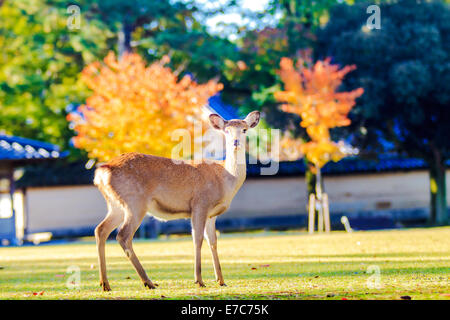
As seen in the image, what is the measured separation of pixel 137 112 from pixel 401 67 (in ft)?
34.1

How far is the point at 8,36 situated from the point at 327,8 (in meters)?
15.2

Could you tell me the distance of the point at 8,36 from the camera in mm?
34719

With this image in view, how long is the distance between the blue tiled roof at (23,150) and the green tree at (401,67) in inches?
466

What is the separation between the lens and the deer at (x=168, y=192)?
943cm

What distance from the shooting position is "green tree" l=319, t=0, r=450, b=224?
28.1 metres

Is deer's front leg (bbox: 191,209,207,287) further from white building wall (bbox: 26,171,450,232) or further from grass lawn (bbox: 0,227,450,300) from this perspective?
white building wall (bbox: 26,171,450,232)

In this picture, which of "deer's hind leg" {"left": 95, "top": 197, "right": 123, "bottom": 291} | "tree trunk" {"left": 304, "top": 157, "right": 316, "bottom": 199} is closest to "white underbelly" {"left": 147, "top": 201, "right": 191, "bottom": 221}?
"deer's hind leg" {"left": 95, "top": 197, "right": 123, "bottom": 291}

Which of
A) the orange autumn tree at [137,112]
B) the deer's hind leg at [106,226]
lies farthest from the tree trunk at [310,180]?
the deer's hind leg at [106,226]

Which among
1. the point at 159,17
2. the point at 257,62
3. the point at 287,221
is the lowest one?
the point at 287,221

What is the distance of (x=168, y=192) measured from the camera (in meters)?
9.75

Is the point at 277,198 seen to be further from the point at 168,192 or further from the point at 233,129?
the point at 168,192

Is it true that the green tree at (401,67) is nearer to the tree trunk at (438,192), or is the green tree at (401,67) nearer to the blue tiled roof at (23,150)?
the tree trunk at (438,192)
